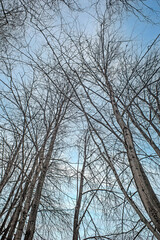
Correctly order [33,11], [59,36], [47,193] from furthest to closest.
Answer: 1. [47,193]
2. [59,36]
3. [33,11]

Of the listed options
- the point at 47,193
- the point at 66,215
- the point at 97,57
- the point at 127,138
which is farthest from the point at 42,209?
the point at 97,57

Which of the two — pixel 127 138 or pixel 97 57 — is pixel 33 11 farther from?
pixel 127 138

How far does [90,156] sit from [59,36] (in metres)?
2.92

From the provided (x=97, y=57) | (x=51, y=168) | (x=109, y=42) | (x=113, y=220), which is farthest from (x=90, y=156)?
(x=109, y=42)

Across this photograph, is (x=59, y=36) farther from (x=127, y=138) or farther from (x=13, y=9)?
(x=127, y=138)

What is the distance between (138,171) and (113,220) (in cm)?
178

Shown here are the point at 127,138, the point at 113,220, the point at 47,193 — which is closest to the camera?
the point at 127,138

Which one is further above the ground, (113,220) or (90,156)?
(90,156)

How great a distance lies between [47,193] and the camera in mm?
4367

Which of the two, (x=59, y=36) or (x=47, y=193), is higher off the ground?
(x=59, y=36)

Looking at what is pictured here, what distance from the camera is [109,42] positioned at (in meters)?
2.55

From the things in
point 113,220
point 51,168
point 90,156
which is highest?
point 90,156

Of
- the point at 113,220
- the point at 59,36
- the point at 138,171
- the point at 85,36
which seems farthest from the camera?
the point at 85,36

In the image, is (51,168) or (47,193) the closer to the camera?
(51,168)
